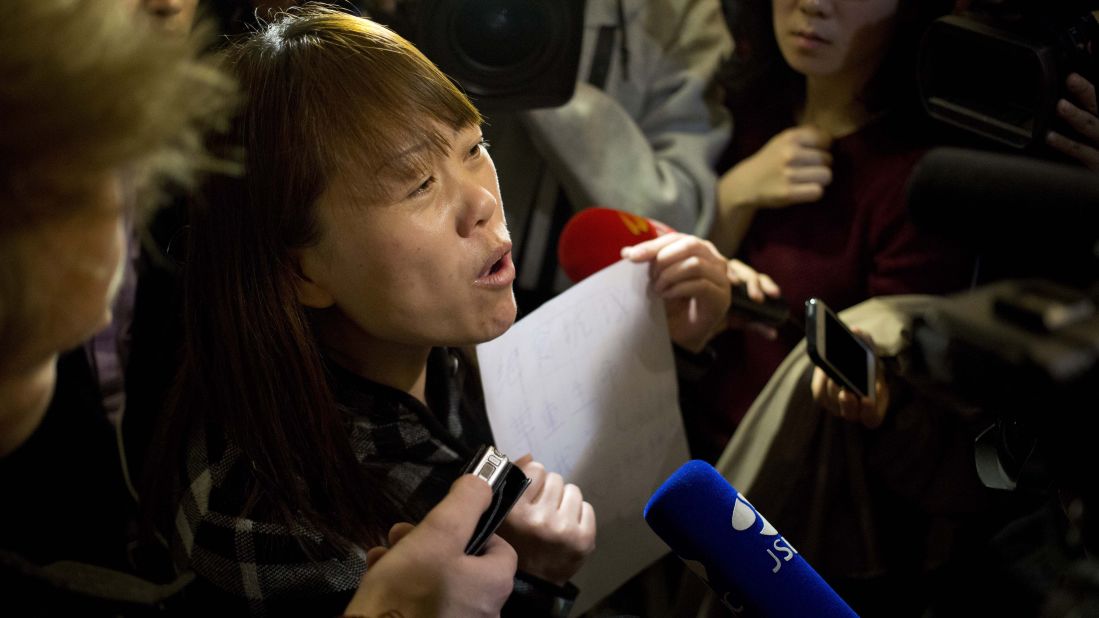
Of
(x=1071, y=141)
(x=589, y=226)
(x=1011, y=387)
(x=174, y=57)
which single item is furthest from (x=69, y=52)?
(x=1071, y=141)

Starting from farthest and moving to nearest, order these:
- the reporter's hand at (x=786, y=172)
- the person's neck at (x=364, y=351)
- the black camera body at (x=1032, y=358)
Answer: the reporter's hand at (x=786, y=172)
the person's neck at (x=364, y=351)
the black camera body at (x=1032, y=358)

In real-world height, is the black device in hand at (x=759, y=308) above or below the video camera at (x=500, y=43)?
below

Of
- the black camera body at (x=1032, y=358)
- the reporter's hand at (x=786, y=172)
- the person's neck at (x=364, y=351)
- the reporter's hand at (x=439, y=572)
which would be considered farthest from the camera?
the reporter's hand at (x=786, y=172)

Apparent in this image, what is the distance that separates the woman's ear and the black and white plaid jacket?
0.22 feet

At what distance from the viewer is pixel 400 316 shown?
0.76m

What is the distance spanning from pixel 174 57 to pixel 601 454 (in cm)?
67

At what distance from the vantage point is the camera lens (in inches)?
39.7

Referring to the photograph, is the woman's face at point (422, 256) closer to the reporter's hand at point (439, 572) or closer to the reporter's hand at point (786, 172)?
the reporter's hand at point (439, 572)

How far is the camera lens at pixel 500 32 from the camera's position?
101 centimetres

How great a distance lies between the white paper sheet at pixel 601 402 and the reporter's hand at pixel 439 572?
0.29 m

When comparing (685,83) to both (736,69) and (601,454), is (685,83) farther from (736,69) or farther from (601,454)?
(601,454)

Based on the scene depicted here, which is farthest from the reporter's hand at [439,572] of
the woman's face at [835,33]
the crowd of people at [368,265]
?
the woman's face at [835,33]

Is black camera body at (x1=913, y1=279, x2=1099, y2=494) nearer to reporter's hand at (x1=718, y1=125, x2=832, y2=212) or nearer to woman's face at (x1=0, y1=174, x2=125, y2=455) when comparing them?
woman's face at (x1=0, y1=174, x2=125, y2=455)

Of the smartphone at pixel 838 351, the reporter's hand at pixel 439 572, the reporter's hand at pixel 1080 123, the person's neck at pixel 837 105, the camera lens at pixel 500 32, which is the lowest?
the smartphone at pixel 838 351
